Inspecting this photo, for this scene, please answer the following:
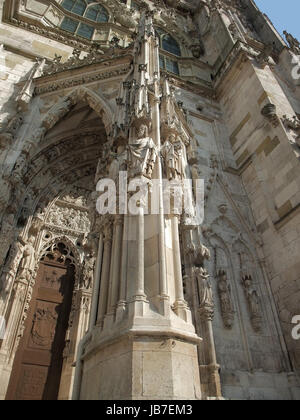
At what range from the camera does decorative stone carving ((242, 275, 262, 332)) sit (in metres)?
5.61

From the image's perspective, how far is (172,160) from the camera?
521cm

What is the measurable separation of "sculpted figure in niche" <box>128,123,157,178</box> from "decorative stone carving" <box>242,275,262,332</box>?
11.0ft

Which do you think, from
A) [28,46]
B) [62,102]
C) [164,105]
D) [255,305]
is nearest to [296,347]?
[255,305]

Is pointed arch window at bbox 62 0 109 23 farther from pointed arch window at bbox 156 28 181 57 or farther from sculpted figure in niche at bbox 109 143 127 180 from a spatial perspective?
sculpted figure in niche at bbox 109 143 127 180

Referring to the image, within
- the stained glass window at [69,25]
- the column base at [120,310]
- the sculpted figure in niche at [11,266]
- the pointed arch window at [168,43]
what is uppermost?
the pointed arch window at [168,43]

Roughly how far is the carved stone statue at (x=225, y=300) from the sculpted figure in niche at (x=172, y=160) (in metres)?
2.35

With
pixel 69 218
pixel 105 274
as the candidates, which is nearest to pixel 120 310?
pixel 105 274

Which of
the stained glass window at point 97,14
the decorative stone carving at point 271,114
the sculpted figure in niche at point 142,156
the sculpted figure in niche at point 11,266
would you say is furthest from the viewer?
the stained glass window at point 97,14

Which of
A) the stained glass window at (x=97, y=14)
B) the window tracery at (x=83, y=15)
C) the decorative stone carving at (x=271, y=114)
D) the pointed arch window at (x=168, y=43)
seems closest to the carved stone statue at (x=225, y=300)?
the decorative stone carving at (x=271, y=114)

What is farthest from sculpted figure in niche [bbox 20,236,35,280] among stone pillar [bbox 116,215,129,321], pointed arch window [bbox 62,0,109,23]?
pointed arch window [bbox 62,0,109,23]

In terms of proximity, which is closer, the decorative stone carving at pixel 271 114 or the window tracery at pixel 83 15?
→ the decorative stone carving at pixel 271 114

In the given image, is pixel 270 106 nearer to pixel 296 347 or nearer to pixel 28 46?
pixel 296 347

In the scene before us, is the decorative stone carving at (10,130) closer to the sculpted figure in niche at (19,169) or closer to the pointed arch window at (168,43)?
the sculpted figure in niche at (19,169)

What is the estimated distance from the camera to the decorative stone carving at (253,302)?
5609 mm
